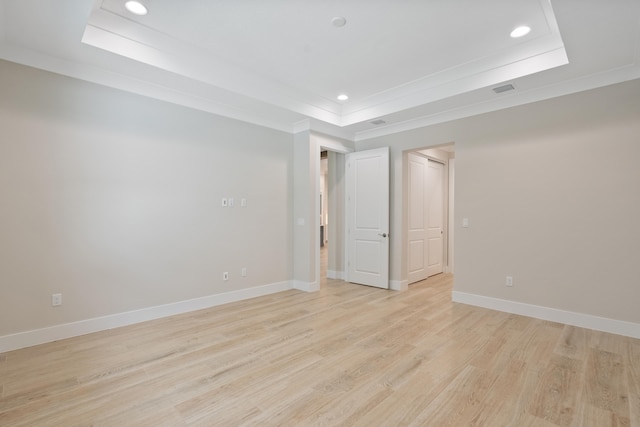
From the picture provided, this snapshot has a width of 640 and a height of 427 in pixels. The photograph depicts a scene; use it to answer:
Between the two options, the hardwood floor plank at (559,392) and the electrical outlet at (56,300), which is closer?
the hardwood floor plank at (559,392)

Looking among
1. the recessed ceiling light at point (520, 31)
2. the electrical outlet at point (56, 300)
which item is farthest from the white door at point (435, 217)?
the electrical outlet at point (56, 300)

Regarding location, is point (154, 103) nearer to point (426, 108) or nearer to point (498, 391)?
point (426, 108)

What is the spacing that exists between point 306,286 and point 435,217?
3172mm

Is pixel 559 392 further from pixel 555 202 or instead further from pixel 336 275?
pixel 336 275

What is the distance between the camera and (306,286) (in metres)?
5.02

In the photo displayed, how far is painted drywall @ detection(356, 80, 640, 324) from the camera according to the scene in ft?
10.7

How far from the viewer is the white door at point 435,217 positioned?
617 cm

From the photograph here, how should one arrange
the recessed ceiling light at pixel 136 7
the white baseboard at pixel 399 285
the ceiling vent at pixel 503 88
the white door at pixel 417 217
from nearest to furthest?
the recessed ceiling light at pixel 136 7 → the ceiling vent at pixel 503 88 → the white baseboard at pixel 399 285 → the white door at pixel 417 217

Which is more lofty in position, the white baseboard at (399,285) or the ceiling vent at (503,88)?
the ceiling vent at (503,88)

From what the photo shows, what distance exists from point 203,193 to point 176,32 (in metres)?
1.90

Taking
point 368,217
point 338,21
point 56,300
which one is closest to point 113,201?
point 56,300

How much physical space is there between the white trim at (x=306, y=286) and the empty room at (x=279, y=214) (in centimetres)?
9

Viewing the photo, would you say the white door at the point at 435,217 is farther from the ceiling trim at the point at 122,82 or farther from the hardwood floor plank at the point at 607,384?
the ceiling trim at the point at 122,82

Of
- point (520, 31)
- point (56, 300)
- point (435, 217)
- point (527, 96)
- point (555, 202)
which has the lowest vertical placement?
point (56, 300)
